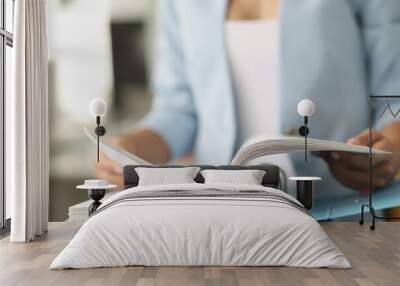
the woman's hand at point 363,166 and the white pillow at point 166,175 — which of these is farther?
the woman's hand at point 363,166

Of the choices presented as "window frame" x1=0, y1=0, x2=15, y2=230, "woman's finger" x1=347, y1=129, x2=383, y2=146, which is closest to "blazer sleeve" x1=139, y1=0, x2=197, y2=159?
"window frame" x1=0, y1=0, x2=15, y2=230

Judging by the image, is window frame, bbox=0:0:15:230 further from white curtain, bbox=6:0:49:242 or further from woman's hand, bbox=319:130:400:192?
woman's hand, bbox=319:130:400:192

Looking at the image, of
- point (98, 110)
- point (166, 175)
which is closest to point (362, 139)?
point (166, 175)

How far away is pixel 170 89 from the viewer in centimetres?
781

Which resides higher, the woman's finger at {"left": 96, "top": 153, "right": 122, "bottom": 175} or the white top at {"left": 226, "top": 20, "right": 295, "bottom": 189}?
the white top at {"left": 226, "top": 20, "right": 295, "bottom": 189}

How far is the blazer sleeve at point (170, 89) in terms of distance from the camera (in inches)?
Result: 305

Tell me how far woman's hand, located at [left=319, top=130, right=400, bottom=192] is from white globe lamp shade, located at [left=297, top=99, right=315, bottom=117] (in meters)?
0.61

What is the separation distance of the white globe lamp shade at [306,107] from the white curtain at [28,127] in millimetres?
2874

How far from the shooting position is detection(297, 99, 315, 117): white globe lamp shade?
7.26 metres

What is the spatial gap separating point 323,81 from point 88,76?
288 centimetres

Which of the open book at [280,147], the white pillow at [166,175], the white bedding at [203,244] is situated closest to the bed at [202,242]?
the white bedding at [203,244]

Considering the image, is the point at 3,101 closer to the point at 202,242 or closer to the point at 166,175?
the point at 166,175

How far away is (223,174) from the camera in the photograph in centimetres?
700

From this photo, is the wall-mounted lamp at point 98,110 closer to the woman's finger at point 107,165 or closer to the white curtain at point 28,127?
the woman's finger at point 107,165
